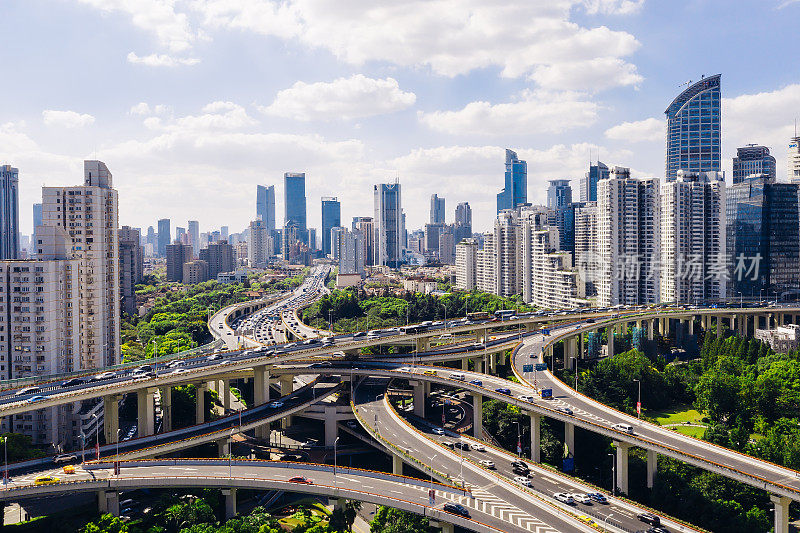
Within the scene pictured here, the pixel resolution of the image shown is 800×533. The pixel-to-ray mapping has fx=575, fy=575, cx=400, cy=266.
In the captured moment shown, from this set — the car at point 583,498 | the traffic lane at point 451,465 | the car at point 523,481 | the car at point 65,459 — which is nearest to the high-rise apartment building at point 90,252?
the car at point 65,459

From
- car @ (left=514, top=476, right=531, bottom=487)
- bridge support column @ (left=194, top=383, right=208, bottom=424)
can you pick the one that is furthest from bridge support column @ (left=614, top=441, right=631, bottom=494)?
bridge support column @ (left=194, top=383, right=208, bottom=424)

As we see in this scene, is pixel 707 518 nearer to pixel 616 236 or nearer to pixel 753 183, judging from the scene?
pixel 616 236

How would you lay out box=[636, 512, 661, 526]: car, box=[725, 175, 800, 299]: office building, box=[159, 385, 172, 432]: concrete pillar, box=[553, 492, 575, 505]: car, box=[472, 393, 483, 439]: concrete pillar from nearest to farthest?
box=[636, 512, 661, 526]: car → box=[553, 492, 575, 505]: car → box=[472, 393, 483, 439]: concrete pillar → box=[159, 385, 172, 432]: concrete pillar → box=[725, 175, 800, 299]: office building

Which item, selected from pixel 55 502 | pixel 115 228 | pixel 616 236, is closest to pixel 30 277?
pixel 115 228

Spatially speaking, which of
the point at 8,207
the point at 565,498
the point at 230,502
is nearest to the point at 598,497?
the point at 565,498

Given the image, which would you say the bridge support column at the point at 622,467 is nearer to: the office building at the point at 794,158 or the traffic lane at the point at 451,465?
the traffic lane at the point at 451,465

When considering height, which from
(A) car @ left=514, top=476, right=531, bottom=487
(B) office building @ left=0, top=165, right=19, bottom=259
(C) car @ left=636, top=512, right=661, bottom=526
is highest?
(B) office building @ left=0, top=165, right=19, bottom=259

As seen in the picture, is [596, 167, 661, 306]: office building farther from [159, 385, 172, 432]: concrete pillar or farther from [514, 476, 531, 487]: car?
[159, 385, 172, 432]: concrete pillar
